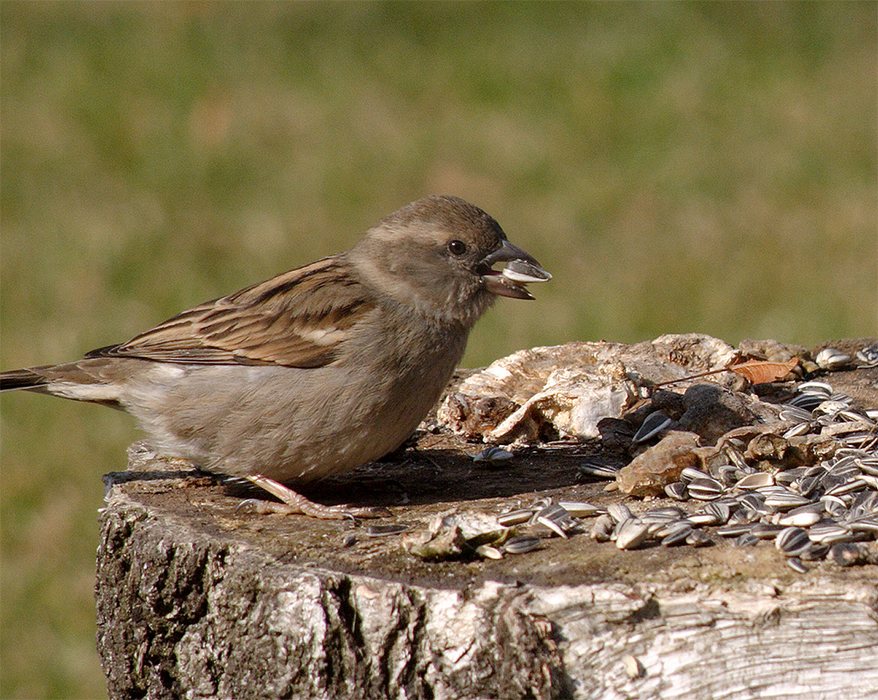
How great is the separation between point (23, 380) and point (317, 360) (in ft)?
3.07

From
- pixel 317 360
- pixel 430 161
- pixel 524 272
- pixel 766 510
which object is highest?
pixel 430 161

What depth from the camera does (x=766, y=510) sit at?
10.8ft

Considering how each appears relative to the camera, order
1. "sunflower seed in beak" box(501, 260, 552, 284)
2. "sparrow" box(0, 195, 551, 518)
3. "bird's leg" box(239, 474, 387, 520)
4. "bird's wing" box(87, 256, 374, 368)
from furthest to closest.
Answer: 1. "sunflower seed in beak" box(501, 260, 552, 284)
2. "bird's wing" box(87, 256, 374, 368)
3. "sparrow" box(0, 195, 551, 518)
4. "bird's leg" box(239, 474, 387, 520)

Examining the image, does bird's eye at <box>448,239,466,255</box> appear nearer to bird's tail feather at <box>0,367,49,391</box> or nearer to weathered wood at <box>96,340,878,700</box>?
weathered wood at <box>96,340,878,700</box>

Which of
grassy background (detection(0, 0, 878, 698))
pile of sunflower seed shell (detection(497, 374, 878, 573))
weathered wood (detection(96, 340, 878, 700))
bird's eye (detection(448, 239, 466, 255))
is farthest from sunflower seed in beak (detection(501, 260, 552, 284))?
grassy background (detection(0, 0, 878, 698))

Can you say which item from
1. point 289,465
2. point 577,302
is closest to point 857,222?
point 577,302

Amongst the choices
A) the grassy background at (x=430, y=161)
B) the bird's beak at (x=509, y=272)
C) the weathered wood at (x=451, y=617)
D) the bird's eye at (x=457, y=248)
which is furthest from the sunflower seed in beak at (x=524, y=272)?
the grassy background at (x=430, y=161)

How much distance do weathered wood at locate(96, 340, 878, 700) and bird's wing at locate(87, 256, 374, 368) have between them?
55 cm

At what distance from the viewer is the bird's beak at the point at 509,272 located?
411 cm

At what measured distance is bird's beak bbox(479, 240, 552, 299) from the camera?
4.11 metres

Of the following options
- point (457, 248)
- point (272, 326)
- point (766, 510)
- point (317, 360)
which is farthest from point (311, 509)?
A: point (766, 510)

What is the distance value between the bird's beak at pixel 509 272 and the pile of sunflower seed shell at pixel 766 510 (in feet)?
1.96

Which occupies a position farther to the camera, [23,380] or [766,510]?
[23,380]

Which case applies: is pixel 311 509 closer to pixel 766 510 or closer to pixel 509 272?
pixel 509 272
